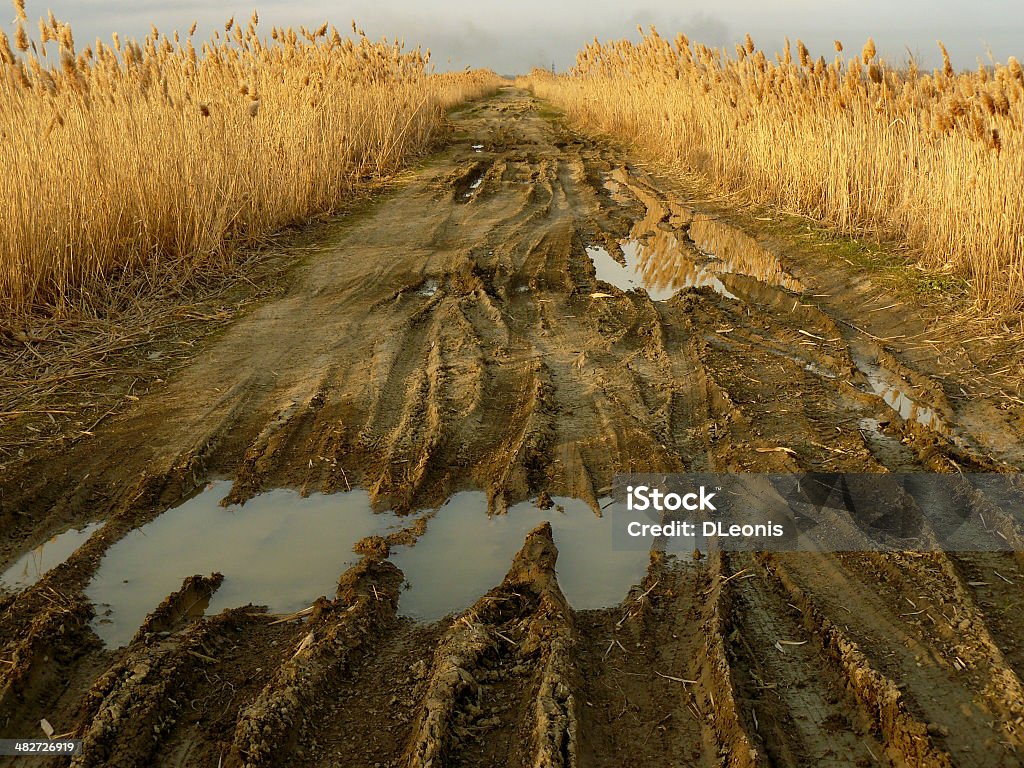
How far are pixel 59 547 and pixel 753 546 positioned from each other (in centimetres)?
270

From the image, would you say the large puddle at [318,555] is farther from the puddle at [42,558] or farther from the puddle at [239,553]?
the puddle at [42,558]

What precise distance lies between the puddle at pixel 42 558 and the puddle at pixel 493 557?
1.30 m

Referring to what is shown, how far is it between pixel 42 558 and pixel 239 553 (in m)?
0.75

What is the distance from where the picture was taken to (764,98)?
9.73 metres

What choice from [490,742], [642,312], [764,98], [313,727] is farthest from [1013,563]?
[764,98]

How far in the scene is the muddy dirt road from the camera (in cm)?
225

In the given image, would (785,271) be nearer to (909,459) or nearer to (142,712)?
(909,459)

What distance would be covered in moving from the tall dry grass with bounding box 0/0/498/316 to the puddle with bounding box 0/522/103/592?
8.71ft

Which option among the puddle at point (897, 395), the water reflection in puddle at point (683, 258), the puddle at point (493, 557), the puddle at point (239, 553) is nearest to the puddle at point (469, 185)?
the water reflection in puddle at point (683, 258)

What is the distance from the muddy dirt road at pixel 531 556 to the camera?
225 cm

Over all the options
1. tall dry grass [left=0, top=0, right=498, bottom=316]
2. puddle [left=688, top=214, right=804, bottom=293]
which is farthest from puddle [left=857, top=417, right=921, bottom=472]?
tall dry grass [left=0, top=0, right=498, bottom=316]

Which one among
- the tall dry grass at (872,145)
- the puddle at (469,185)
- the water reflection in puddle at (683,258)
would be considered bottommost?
the puddle at (469,185)

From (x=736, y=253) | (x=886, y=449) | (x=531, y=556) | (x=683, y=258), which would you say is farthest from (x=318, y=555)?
(x=736, y=253)

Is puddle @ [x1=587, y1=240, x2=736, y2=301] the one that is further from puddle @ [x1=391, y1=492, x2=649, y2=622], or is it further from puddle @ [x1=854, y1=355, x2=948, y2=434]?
puddle @ [x1=391, y1=492, x2=649, y2=622]
